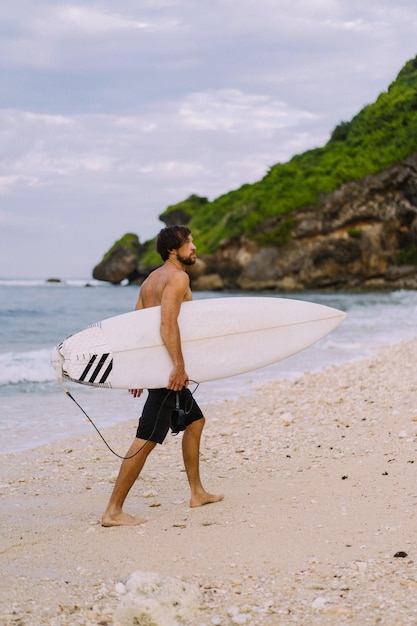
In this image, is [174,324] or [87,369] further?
[87,369]

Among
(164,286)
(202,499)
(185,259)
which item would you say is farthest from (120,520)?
(185,259)

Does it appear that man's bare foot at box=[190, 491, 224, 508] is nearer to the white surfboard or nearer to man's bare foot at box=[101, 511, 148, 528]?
man's bare foot at box=[101, 511, 148, 528]

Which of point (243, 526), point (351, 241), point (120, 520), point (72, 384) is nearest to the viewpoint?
point (243, 526)

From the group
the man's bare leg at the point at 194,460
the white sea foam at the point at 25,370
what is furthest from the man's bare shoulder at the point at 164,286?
the white sea foam at the point at 25,370

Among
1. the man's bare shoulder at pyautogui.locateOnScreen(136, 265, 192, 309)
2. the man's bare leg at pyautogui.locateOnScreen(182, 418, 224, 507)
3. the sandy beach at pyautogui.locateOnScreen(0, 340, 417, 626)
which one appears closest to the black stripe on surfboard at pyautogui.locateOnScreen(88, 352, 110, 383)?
the man's bare shoulder at pyautogui.locateOnScreen(136, 265, 192, 309)

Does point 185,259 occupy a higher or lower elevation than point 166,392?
higher

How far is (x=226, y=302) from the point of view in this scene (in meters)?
4.86

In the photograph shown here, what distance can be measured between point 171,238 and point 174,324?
0.52m

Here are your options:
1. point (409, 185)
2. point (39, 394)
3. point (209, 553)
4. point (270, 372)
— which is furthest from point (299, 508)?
point (409, 185)

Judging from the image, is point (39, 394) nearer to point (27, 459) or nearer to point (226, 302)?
point (27, 459)

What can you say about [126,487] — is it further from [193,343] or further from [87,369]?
[193,343]

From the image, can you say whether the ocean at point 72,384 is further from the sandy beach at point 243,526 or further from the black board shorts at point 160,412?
the black board shorts at point 160,412

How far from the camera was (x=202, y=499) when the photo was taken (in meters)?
4.39

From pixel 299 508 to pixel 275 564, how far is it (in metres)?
0.88
